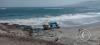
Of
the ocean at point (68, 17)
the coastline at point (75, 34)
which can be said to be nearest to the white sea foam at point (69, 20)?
the ocean at point (68, 17)

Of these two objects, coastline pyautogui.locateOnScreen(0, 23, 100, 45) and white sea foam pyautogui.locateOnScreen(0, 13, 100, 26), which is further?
white sea foam pyautogui.locateOnScreen(0, 13, 100, 26)

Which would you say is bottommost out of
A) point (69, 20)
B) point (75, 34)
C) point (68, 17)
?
point (75, 34)

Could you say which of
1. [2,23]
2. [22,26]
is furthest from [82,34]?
[2,23]

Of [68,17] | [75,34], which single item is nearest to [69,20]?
[68,17]

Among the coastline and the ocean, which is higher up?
the ocean

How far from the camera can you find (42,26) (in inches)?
486

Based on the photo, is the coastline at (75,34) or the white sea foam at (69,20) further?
the white sea foam at (69,20)

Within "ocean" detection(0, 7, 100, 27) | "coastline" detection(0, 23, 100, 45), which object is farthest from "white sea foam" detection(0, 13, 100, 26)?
"coastline" detection(0, 23, 100, 45)

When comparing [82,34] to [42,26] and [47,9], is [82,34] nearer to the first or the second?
[42,26]

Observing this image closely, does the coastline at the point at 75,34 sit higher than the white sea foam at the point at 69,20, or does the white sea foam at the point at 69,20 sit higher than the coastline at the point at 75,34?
the white sea foam at the point at 69,20

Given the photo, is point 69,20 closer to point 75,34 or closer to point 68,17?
point 68,17

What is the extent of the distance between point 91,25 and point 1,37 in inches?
180

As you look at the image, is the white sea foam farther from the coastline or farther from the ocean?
the coastline

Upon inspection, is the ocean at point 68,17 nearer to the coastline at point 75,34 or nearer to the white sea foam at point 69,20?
the white sea foam at point 69,20
